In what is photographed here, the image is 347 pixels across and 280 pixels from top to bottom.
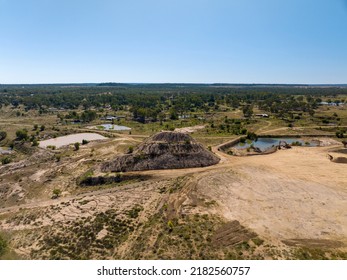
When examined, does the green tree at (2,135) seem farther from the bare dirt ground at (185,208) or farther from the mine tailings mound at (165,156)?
the mine tailings mound at (165,156)

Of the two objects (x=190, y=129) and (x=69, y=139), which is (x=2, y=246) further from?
(x=190, y=129)

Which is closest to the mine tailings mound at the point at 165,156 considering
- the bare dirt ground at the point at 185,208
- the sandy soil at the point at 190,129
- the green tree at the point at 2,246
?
the bare dirt ground at the point at 185,208

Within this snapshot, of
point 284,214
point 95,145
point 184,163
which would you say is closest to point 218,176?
point 184,163

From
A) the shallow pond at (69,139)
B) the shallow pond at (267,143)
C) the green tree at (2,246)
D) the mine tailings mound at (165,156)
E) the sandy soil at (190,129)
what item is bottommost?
the shallow pond at (69,139)

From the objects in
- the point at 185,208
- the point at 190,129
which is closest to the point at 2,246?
the point at 185,208

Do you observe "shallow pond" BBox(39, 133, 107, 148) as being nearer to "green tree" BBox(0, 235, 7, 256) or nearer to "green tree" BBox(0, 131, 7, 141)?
"green tree" BBox(0, 131, 7, 141)

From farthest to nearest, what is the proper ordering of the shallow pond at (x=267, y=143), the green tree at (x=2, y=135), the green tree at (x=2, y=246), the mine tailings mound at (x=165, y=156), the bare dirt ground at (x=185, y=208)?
the green tree at (x=2, y=135) < the shallow pond at (x=267, y=143) < the mine tailings mound at (x=165, y=156) < the bare dirt ground at (x=185, y=208) < the green tree at (x=2, y=246)

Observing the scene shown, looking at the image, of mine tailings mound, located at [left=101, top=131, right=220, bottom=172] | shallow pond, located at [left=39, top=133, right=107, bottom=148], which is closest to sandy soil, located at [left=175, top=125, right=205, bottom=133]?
shallow pond, located at [left=39, top=133, right=107, bottom=148]
